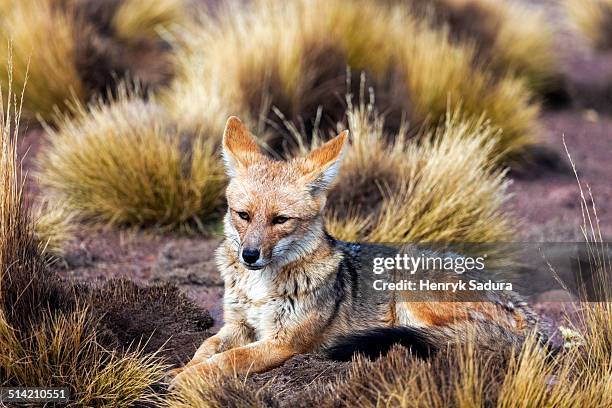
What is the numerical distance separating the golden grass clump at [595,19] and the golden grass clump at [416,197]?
896 cm

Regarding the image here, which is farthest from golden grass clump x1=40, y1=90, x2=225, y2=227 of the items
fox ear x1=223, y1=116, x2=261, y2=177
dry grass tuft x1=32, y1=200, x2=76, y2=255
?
fox ear x1=223, y1=116, x2=261, y2=177

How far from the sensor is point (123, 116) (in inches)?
348

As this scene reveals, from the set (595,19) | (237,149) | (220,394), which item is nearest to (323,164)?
(237,149)

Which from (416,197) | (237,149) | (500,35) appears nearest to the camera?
(237,149)

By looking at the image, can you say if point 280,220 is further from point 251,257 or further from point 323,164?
point 323,164

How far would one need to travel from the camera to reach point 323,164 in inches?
215

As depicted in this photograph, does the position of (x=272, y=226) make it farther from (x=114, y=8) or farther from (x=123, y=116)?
(x=114, y=8)

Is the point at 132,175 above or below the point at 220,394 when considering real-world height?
above

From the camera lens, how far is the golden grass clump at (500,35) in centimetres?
1305

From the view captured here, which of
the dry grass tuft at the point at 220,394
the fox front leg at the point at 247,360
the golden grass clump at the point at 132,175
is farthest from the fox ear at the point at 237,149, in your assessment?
the golden grass clump at the point at 132,175

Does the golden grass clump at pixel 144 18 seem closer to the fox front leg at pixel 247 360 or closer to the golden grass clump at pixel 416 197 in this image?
the golden grass clump at pixel 416 197

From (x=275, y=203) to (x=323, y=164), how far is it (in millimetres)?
400

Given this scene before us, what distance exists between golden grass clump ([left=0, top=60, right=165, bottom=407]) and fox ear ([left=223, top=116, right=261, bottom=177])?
117 centimetres

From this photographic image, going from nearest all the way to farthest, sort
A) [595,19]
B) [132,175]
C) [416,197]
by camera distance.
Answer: [416,197] → [132,175] → [595,19]
